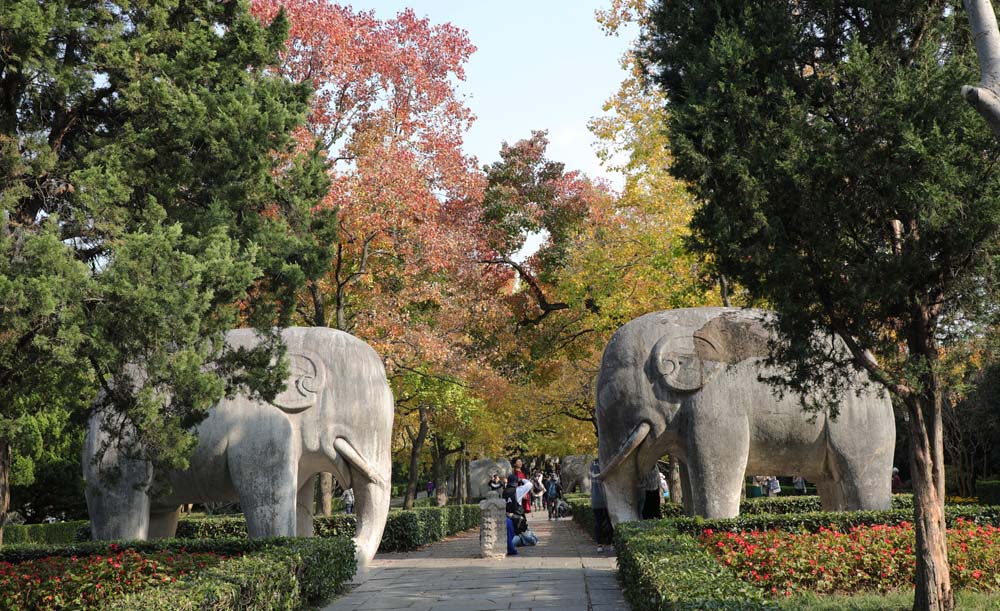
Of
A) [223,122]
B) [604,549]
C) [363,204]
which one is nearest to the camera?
[223,122]

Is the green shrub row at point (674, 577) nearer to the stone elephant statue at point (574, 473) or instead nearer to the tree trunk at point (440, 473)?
the tree trunk at point (440, 473)

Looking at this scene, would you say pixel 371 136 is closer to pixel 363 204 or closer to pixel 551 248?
pixel 363 204

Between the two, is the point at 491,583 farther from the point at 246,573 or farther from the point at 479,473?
the point at 479,473

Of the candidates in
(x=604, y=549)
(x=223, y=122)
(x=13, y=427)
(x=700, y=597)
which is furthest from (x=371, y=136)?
(x=700, y=597)

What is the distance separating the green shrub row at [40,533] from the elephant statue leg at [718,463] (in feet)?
49.3

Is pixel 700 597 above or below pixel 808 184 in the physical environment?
below

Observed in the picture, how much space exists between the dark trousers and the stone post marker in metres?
1.72

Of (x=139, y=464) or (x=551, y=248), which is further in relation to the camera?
(x=551, y=248)

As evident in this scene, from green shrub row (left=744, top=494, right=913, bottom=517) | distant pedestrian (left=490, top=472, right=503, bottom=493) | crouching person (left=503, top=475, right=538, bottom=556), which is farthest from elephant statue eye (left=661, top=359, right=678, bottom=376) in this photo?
distant pedestrian (left=490, top=472, right=503, bottom=493)

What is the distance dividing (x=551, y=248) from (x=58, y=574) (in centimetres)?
2003

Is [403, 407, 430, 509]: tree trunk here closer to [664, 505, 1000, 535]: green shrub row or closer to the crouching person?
the crouching person

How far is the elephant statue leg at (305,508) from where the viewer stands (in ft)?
39.2

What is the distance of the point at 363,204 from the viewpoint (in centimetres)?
1731

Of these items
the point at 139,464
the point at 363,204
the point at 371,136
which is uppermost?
the point at 371,136
